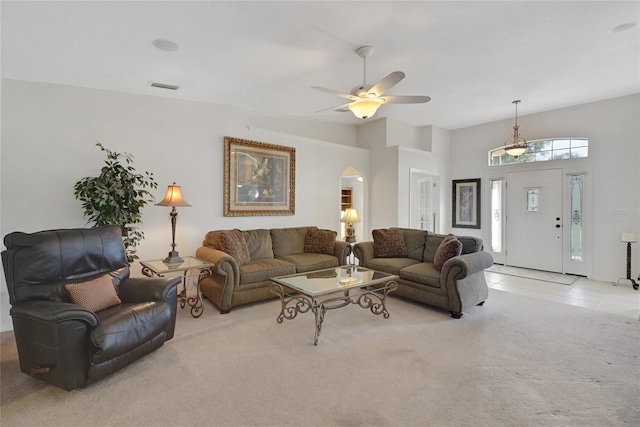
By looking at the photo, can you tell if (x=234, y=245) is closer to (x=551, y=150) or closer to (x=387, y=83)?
(x=387, y=83)

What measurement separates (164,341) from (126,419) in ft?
2.87

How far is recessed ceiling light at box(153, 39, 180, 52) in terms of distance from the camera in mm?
2732

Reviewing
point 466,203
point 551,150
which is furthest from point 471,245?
point 551,150

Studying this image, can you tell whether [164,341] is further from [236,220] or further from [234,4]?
[234,4]

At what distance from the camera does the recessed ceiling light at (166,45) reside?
2732 mm

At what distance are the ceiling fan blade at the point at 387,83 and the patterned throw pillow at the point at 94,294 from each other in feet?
9.36

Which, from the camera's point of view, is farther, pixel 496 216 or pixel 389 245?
pixel 496 216

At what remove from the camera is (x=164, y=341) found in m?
2.70

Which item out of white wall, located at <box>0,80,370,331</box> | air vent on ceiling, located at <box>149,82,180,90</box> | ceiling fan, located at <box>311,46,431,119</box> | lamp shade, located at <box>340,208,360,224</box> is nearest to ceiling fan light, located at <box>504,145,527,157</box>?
lamp shade, located at <box>340,208,360,224</box>

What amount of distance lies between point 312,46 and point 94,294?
2.87m

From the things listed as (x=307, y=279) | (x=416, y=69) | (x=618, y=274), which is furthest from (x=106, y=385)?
(x=618, y=274)

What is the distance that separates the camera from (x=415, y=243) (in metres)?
4.68

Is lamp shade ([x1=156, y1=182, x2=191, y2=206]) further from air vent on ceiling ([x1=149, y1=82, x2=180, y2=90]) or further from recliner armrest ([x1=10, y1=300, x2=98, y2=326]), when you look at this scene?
recliner armrest ([x1=10, y1=300, x2=98, y2=326])

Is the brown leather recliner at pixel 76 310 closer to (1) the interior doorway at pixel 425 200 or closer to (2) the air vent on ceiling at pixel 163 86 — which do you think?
(2) the air vent on ceiling at pixel 163 86
